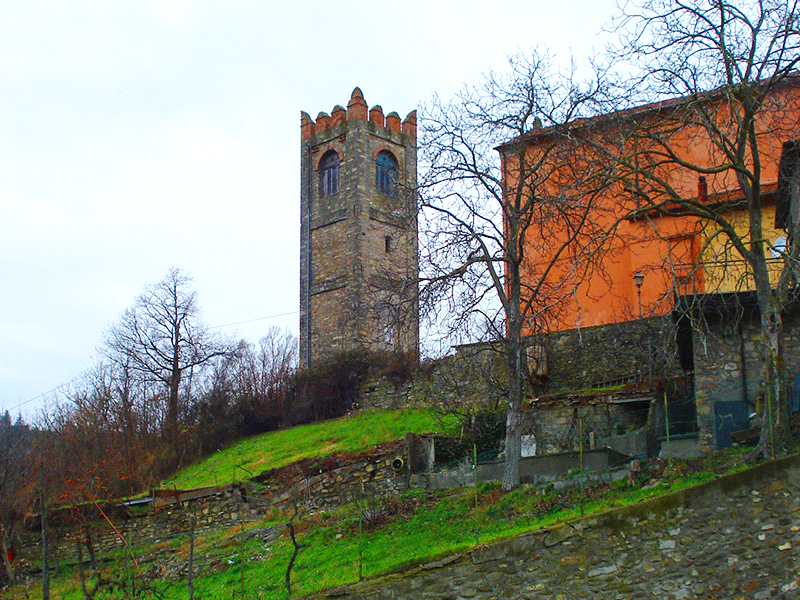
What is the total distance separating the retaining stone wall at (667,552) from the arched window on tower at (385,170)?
34335mm

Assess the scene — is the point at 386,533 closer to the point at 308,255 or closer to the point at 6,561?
the point at 6,561

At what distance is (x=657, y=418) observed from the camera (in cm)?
1927

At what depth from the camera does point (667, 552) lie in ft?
40.9

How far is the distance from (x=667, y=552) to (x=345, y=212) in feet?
114

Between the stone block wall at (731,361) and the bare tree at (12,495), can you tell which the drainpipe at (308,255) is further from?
the stone block wall at (731,361)

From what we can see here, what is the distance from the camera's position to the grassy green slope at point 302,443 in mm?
26984

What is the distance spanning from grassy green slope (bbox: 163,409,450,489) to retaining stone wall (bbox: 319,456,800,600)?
1222 cm

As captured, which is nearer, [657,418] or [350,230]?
[657,418]

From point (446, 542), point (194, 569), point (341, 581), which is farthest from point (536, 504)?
point (194, 569)

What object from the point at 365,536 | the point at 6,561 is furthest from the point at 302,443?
the point at 365,536

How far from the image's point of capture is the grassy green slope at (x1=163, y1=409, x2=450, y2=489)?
27.0 m

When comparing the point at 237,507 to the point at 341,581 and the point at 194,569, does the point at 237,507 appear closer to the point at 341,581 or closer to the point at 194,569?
the point at 194,569

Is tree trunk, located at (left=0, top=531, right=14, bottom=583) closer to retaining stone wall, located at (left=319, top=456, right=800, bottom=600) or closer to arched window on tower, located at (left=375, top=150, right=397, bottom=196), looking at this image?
retaining stone wall, located at (left=319, top=456, right=800, bottom=600)

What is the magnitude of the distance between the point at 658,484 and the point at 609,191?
4.82 meters
